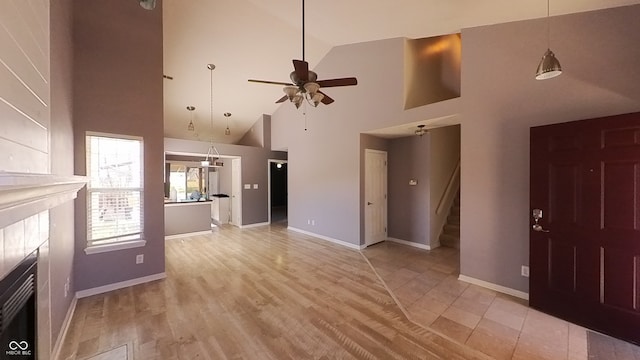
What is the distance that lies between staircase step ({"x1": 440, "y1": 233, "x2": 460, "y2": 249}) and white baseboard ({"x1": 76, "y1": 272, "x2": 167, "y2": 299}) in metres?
5.22

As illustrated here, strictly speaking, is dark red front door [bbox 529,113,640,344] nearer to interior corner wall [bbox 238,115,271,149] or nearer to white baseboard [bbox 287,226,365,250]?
white baseboard [bbox 287,226,365,250]

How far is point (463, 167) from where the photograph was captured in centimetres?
348

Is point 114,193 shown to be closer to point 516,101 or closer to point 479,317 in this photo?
point 479,317

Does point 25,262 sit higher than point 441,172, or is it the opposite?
point 441,172

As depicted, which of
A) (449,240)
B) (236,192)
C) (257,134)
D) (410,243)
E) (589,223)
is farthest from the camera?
(257,134)

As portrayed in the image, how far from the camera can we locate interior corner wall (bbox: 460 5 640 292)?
7.87ft

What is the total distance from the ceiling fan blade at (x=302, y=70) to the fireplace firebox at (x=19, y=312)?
2.35 m

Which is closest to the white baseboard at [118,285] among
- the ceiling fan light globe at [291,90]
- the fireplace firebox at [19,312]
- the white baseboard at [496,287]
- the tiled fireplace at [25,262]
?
the tiled fireplace at [25,262]

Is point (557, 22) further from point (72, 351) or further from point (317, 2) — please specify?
point (72, 351)

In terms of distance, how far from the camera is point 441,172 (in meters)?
5.26

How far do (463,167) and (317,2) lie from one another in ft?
10.5

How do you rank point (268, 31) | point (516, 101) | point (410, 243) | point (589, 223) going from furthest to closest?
point (410, 243) → point (268, 31) → point (516, 101) → point (589, 223)

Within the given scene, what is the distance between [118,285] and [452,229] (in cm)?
592

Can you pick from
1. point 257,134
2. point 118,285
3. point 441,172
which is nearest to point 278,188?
point 257,134
